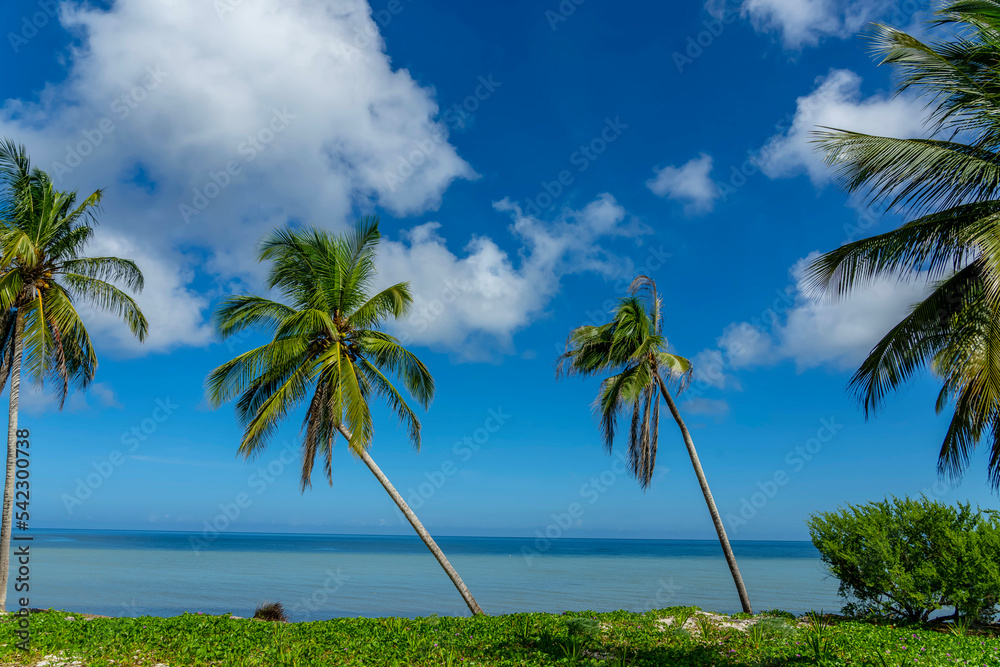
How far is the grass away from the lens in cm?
689

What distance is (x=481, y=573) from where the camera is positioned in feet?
119

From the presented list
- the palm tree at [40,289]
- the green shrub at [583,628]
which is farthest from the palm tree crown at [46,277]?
the green shrub at [583,628]

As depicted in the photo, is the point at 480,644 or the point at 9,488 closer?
the point at 480,644

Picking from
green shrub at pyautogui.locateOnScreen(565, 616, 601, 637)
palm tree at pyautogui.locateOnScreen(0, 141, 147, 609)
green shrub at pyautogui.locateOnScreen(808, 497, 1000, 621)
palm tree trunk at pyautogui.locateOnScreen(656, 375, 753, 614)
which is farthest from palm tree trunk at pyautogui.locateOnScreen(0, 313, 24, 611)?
green shrub at pyautogui.locateOnScreen(808, 497, 1000, 621)

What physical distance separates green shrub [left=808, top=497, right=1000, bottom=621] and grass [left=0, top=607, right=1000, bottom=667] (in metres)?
0.69

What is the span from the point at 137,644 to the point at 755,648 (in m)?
8.45

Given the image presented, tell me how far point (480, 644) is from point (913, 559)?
7852 millimetres

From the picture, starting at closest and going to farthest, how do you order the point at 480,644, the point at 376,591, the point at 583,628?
the point at 583,628, the point at 480,644, the point at 376,591

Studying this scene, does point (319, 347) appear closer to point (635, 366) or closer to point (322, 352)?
point (322, 352)

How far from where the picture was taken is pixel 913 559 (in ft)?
32.4

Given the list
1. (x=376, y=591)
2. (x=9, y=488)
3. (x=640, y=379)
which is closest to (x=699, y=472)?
(x=640, y=379)

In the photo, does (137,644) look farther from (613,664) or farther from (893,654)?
(893,654)

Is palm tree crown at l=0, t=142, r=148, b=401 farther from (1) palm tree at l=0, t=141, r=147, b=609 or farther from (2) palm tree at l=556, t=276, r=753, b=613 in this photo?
(2) palm tree at l=556, t=276, r=753, b=613

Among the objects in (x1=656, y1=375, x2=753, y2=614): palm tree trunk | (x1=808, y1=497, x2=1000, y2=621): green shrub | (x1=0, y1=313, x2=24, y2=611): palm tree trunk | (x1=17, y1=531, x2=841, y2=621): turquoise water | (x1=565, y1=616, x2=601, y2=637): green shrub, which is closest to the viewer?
(x1=565, y1=616, x2=601, y2=637): green shrub
